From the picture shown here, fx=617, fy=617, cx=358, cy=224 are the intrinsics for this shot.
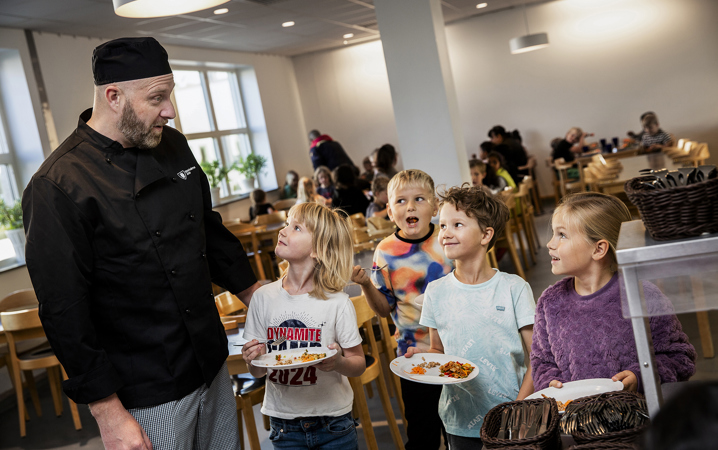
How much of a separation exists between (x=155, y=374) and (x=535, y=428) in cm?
89

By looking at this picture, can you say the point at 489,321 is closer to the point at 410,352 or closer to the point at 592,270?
the point at 410,352

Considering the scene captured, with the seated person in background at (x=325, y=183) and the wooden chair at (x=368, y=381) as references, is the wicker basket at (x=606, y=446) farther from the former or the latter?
the seated person in background at (x=325, y=183)

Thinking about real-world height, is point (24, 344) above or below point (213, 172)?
below

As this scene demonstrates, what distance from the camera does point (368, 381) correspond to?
8.93ft

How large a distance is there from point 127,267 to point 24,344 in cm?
341

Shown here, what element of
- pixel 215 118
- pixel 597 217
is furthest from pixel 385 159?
pixel 597 217

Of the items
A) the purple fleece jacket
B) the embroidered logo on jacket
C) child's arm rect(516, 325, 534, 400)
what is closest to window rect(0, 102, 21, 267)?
the embroidered logo on jacket

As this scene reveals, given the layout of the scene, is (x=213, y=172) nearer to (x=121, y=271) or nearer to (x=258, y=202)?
(x=258, y=202)

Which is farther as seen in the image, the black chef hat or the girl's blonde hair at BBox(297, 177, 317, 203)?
the girl's blonde hair at BBox(297, 177, 317, 203)

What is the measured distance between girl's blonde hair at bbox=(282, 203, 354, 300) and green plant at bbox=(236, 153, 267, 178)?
7741mm

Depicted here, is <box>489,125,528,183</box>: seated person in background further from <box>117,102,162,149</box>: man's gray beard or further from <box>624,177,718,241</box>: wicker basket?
<box>624,177,718,241</box>: wicker basket

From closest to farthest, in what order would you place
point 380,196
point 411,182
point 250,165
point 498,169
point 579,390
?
point 579,390 < point 411,182 < point 380,196 < point 498,169 < point 250,165

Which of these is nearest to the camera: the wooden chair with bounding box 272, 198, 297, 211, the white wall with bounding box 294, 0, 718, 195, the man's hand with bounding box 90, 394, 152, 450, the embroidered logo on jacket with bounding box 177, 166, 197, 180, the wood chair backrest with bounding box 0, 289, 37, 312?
the man's hand with bounding box 90, 394, 152, 450

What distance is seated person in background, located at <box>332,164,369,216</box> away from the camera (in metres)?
5.93
